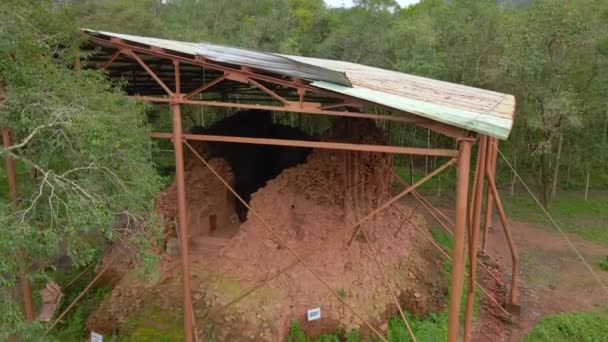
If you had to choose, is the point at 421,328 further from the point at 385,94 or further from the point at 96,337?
the point at 96,337

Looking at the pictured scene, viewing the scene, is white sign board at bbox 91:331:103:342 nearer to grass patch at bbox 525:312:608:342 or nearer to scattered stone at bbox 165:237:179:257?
scattered stone at bbox 165:237:179:257

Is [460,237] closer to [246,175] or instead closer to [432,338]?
[432,338]

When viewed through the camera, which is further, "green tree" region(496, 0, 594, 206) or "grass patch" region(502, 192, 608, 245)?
"grass patch" region(502, 192, 608, 245)

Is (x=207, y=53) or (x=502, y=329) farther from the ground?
(x=207, y=53)

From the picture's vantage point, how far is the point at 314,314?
338 inches

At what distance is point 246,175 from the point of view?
1350cm

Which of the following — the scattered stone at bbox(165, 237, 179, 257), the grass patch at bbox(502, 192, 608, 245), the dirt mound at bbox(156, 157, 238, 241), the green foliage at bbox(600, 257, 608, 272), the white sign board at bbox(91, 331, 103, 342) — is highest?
the dirt mound at bbox(156, 157, 238, 241)

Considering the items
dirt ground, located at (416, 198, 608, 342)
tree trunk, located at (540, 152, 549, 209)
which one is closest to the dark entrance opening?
dirt ground, located at (416, 198, 608, 342)

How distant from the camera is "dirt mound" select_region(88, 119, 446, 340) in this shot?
28.7 ft

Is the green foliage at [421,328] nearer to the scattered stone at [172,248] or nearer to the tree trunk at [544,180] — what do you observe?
the scattered stone at [172,248]

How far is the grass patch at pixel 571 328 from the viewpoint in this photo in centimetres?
925

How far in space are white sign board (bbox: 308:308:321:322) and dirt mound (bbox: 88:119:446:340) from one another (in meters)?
0.19

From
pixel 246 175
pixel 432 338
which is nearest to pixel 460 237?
pixel 432 338

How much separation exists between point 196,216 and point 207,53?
513 cm
